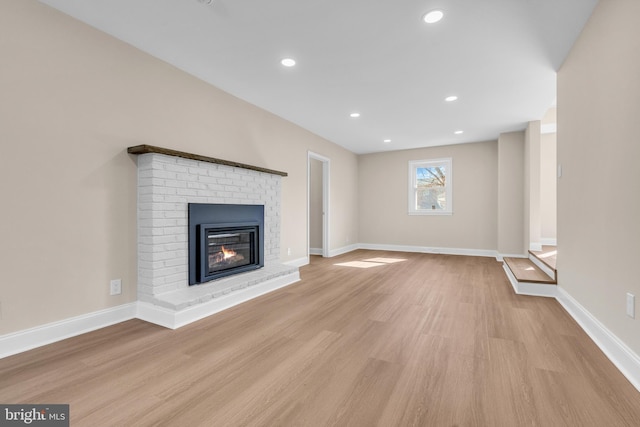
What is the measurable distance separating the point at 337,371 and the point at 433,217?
19.0ft

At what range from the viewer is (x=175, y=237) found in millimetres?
2840

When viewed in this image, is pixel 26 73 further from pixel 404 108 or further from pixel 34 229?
pixel 404 108

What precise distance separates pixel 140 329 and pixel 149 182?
1273 millimetres

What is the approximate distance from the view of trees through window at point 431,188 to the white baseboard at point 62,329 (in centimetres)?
621

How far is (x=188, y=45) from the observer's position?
266 cm

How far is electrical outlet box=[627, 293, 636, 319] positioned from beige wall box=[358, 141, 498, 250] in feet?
16.4

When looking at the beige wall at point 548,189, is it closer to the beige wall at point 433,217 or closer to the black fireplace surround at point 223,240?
the beige wall at point 433,217

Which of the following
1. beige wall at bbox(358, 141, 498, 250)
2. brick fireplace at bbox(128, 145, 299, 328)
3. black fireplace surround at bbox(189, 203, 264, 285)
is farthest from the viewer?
beige wall at bbox(358, 141, 498, 250)

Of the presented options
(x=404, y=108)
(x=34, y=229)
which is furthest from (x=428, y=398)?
(x=404, y=108)

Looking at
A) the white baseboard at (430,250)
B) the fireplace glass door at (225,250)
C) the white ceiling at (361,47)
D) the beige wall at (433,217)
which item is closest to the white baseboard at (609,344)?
the white ceiling at (361,47)

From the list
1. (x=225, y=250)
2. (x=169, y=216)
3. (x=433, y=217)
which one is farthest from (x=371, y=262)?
(x=169, y=216)

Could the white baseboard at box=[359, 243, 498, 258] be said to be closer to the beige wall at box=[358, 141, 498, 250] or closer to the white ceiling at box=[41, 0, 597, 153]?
the beige wall at box=[358, 141, 498, 250]

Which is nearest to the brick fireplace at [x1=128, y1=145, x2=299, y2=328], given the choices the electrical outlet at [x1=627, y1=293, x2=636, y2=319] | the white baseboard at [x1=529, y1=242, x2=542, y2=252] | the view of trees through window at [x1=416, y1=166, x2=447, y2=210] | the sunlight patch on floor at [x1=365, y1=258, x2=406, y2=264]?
the sunlight patch on floor at [x1=365, y1=258, x2=406, y2=264]

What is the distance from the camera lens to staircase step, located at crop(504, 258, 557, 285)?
11.3 feet
